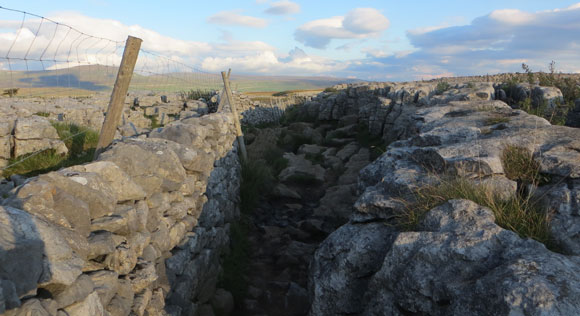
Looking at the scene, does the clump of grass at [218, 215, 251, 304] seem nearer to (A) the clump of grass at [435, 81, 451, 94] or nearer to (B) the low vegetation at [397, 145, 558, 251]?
(B) the low vegetation at [397, 145, 558, 251]

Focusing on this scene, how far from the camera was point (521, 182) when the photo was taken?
13.4ft

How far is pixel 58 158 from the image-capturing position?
20.5 ft

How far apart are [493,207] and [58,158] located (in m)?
6.24

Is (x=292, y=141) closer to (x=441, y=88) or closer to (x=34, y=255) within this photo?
(x=441, y=88)

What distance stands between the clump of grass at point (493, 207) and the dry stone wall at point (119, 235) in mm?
2668

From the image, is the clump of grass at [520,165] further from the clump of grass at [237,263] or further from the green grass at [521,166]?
the clump of grass at [237,263]

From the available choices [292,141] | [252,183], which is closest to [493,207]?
[252,183]

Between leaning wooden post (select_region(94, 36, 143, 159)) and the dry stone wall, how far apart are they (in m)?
0.50

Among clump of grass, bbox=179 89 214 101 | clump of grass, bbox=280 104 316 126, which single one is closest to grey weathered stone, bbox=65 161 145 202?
clump of grass, bbox=179 89 214 101

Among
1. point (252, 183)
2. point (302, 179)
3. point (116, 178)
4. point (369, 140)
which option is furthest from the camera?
point (369, 140)

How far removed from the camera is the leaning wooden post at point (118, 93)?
530cm

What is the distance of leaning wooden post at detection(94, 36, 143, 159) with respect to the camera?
5.30 metres

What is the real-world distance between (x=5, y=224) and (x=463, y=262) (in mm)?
3211

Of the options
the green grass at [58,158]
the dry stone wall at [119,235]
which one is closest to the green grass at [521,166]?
the dry stone wall at [119,235]
